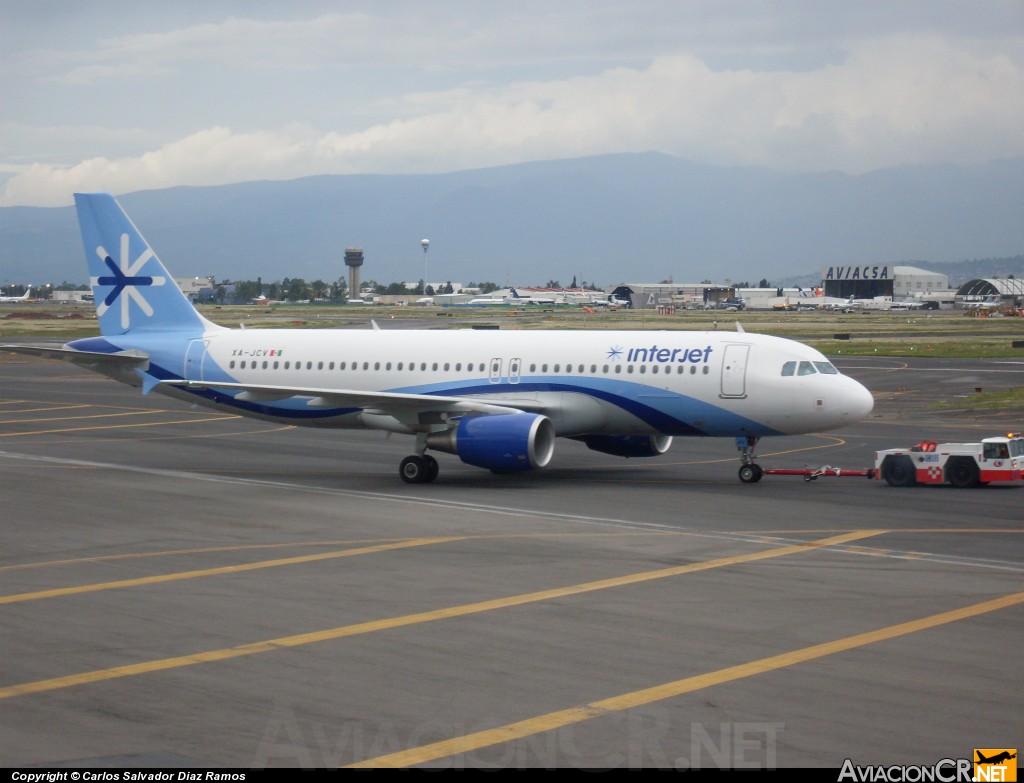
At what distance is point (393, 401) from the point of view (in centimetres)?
3531

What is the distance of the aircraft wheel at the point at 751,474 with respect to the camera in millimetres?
35062

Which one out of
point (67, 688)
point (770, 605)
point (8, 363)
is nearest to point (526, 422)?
point (770, 605)

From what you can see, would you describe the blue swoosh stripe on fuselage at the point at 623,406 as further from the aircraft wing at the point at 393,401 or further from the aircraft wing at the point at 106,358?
the aircraft wing at the point at 106,358

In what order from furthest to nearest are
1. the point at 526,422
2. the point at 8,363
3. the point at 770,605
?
1. the point at 8,363
2. the point at 526,422
3. the point at 770,605

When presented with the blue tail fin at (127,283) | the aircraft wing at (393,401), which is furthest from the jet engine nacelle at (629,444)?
the blue tail fin at (127,283)

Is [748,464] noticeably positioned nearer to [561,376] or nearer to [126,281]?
[561,376]

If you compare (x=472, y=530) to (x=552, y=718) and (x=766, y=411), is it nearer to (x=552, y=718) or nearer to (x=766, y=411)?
(x=766, y=411)

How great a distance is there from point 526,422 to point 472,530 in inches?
265

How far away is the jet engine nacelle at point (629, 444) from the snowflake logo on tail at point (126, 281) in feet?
50.1

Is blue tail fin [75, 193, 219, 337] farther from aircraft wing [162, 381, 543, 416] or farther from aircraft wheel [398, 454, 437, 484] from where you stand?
aircraft wheel [398, 454, 437, 484]

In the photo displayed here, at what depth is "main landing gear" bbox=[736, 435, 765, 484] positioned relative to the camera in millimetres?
35094

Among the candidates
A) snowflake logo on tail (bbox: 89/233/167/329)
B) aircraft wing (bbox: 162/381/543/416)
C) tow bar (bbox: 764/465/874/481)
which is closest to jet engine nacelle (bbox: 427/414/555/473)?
aircraft wing (bbox: 162/381/543/416)

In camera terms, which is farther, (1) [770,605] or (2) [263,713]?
(1) [770,605]

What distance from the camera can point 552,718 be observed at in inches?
553
